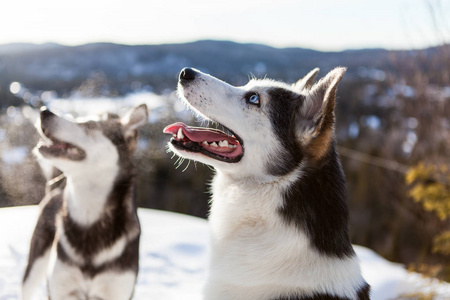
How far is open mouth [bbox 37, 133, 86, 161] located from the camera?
9.05ft

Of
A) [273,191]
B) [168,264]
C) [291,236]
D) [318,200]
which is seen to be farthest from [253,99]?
[168,264]

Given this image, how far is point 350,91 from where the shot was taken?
65.5ft

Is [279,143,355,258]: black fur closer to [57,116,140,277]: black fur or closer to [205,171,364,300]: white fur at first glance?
[205,171,364,300]: white fur

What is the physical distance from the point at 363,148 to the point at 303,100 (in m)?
16.9

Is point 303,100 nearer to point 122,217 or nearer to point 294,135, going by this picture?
point 294,135

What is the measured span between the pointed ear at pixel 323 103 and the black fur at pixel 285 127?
0.35 ft

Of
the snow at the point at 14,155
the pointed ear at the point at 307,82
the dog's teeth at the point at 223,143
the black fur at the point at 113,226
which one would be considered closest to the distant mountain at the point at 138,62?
the snow at the point at 14,155

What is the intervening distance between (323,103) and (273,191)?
51 cm

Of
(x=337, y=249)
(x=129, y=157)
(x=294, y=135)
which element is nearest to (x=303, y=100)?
(x=294, y=135)

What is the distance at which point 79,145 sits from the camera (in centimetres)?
281

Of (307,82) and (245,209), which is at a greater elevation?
(307,82)

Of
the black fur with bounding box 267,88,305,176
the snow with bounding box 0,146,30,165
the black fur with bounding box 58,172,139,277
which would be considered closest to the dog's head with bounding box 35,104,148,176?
the black fur with bounding box 58,172,139,277

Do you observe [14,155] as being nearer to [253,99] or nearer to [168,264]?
[168,264]

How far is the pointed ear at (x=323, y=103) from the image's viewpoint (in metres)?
1.73
